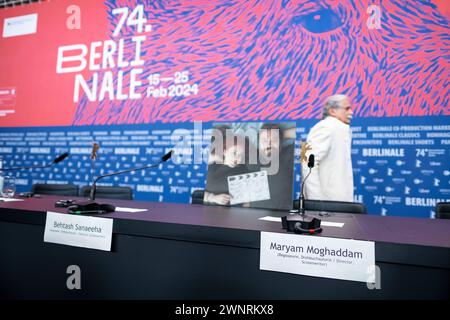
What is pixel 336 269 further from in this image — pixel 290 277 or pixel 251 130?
pixel 251 130

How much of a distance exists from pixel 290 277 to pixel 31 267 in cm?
93

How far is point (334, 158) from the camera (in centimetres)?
275

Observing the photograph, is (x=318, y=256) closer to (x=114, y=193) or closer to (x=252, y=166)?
(x=252, y=166)

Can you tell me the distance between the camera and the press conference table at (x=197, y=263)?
2.35ft

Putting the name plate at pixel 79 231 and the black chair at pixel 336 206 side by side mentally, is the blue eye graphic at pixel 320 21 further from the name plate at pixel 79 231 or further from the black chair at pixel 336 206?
the name plate at pixel 79 231

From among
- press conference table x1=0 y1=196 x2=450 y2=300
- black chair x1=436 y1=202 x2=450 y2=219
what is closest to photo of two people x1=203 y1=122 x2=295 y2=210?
press conference table x1=0 y1=196 x2=450 y2=300

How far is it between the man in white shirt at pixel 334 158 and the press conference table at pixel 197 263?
1739 mm

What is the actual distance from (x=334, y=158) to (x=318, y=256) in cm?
211

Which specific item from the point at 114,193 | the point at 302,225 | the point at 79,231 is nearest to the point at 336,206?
the point at 302,225

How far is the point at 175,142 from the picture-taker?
11.0 ft

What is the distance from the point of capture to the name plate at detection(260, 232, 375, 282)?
0.73m

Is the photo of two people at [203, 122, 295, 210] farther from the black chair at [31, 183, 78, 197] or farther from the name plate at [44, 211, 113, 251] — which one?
the black chair at [31, 183, 78, 197]

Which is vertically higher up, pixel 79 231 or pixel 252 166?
pixel 252 166
